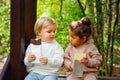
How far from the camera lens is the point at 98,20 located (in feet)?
12.5

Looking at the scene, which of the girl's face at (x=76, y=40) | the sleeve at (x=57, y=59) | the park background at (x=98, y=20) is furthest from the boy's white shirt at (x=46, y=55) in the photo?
the park background at (x=98, y=20)

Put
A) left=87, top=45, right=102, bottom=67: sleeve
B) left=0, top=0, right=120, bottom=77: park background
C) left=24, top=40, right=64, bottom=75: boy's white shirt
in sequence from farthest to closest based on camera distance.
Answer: left=0, top=0, right=120, bottom=77: park background → left=24, top=40, right=64, bottom=75: boy's white shirt → left=87, top=45, right=102, bottom=67: sleeve

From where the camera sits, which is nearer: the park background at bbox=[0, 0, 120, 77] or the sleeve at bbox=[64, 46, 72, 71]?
the sleeve at bbox=[64, 46, 72, 71]

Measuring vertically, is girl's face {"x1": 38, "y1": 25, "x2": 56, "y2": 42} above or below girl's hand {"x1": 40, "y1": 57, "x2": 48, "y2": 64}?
above

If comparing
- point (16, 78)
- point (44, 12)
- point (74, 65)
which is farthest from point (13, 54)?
point (44, 12)

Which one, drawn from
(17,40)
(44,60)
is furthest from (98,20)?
(44,60)

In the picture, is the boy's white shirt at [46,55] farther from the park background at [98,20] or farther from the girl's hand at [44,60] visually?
the park background at [98,20]

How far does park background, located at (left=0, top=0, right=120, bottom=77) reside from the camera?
3.69 metres

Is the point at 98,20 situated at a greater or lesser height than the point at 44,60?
greater

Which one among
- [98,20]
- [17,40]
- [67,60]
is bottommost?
[67,60]

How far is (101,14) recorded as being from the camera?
3.72 metres

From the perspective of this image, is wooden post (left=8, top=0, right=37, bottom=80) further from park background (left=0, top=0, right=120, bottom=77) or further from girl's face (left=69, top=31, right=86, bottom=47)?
park background (left=0, top=0, right=120, bottom=77)

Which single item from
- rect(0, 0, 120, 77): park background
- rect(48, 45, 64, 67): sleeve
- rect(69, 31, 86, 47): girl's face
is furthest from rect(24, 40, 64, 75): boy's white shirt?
rect(0, 0, 120, 77): park background

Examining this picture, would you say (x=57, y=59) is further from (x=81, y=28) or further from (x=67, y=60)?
(x=81, y=28)
